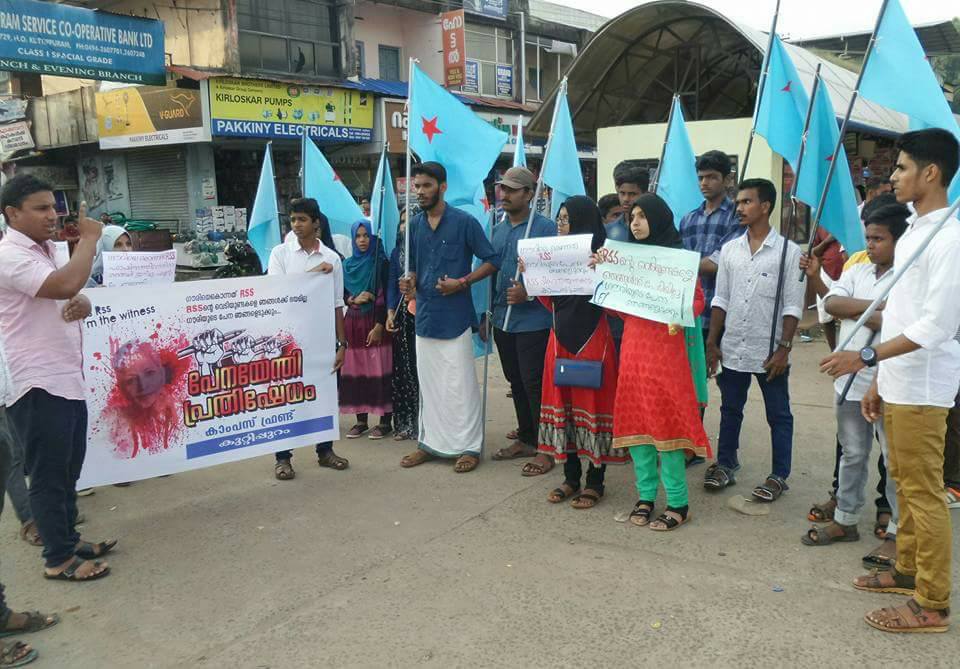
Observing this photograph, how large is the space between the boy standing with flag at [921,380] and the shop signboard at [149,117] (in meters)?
14.8

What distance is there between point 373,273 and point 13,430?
2.94 metres

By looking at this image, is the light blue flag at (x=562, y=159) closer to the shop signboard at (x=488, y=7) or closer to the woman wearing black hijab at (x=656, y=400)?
the woman wearing black hijab at (x=656, y=400)

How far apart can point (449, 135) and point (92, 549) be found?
3330 millimetres

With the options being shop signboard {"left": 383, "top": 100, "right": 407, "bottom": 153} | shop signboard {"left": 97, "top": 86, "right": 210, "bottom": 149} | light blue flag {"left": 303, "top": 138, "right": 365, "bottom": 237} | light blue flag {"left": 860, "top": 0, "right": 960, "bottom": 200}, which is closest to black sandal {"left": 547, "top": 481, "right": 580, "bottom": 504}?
light blue flag {"left": 860, "top": 0, "right": 960, "bottom": 200}

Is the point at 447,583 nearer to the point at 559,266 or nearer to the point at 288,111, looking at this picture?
the point at 559,266

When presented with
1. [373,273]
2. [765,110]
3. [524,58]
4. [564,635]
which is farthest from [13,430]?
[524,58]

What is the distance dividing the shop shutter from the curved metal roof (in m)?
8.51

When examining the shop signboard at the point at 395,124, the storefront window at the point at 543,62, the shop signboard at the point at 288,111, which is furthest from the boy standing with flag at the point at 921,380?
the storefront window at the point at 543,62

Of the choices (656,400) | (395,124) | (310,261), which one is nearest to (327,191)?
(310,261)

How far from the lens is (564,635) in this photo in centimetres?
299

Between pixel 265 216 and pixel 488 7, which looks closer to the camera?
pixel 265 216

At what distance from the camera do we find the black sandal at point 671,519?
3.96 m

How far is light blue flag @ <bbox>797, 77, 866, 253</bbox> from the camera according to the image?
4.26 m

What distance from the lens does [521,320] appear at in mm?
5117
